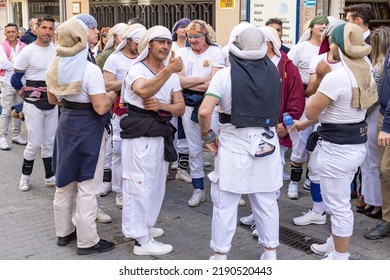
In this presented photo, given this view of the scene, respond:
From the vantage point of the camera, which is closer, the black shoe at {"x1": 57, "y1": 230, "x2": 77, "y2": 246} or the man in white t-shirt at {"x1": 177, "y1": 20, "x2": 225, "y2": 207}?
the black shoe at {"x1": 57, "y1": 230, "x2": 77, "y2": 246}

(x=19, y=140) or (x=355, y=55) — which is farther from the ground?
(x=355, y=55)

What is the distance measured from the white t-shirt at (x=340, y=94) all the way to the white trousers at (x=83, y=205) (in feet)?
6.57

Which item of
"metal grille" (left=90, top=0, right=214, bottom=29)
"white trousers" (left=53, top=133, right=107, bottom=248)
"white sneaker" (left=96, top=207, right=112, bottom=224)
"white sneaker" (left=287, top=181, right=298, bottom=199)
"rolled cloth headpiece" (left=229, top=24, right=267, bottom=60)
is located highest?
"metal grille" (left=90, top=0, right=214, bottom=29)

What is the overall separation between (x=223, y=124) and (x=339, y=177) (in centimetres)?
100

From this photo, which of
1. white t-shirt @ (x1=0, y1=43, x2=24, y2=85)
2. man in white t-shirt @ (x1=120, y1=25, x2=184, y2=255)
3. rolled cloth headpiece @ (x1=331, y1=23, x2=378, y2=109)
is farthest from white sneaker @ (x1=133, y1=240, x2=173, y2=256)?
white t-shirt @ (x1=0, y1=43, x2=24, y2=85)

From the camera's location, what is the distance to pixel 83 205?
4652 mm

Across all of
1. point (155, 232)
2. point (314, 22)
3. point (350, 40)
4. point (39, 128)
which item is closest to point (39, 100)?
point (39, 128)

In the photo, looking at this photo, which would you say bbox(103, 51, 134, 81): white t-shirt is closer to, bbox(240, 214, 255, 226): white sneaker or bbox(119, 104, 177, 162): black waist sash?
bbox(119, 104, 177, 162): black waist sash

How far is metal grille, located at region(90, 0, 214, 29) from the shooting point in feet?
32.5

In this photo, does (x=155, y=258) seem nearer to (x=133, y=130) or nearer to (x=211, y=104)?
(x=133, y=130)

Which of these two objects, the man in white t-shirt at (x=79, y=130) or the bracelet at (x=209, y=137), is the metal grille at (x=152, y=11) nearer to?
the man in white t-shirt at (x=79, y=130)

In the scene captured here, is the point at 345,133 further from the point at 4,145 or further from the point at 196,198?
the point at 4,145

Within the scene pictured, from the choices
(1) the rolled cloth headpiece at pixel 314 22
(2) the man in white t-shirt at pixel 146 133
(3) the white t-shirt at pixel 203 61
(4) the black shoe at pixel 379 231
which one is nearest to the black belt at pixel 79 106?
(2) the man in white t-shirt at pixel 146 133

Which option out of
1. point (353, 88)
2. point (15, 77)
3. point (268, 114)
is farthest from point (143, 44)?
point (15, 77)
